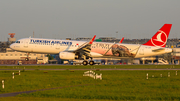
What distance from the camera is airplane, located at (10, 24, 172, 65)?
57.0 metres

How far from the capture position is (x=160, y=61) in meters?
99.1

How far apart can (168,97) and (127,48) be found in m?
40.2

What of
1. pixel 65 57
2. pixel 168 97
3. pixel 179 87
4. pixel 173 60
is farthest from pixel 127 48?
pixel 173 60

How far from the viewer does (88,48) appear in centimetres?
5741

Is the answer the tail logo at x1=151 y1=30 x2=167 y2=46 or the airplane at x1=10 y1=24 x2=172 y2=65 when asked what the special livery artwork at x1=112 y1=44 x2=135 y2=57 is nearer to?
the airplane at x1=10 y1=24 x2=172 y2=65

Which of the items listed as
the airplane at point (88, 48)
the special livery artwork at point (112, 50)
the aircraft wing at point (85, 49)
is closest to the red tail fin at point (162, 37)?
the airplane at point (88, 48)

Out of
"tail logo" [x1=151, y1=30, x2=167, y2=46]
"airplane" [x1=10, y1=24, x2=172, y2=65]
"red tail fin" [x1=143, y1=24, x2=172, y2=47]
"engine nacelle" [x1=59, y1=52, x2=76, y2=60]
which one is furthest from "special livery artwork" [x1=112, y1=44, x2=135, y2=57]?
"engine nacelle" [x1=59, y1=52, x2=76, y2=60]

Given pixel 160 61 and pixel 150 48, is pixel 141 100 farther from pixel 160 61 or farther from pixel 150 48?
pixel 160 61

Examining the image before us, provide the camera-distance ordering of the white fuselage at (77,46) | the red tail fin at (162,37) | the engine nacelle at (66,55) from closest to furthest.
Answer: the engine nacelle at (66,55) → the white fuselage at (77,46) → the red tail fin at (162,37)

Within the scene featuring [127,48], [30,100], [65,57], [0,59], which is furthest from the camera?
[0,59]

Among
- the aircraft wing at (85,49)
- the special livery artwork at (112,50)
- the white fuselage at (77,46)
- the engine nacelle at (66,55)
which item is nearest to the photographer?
the engine nacelle at (66,55)

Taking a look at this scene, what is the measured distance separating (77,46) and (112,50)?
759cm

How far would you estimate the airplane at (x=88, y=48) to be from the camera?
57.0 metres

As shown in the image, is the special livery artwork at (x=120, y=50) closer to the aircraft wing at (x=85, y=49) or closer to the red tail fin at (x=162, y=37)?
the aircraft wing at (x=85, y=49)
